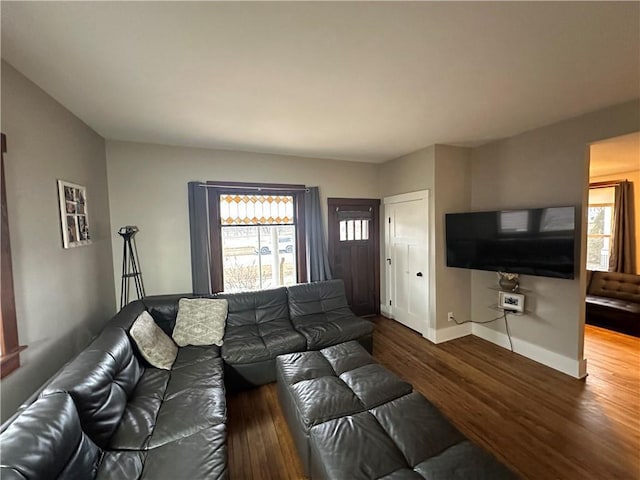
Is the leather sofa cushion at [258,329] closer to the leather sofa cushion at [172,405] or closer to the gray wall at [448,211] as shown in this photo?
the leather sofa cushion at [172,405]

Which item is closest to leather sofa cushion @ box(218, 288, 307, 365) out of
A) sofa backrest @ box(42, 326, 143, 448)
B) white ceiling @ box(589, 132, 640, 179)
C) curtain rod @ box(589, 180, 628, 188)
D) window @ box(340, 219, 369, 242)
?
sofa backrest @ box(42, 326, 143, 448)

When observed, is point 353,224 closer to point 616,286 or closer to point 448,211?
point 448,211

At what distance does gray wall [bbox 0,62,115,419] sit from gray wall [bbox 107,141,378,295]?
21.9 inches

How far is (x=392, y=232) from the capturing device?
14.3ft

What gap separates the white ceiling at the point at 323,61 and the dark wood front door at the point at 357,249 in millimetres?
1774

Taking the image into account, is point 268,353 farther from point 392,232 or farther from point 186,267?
point 392,232

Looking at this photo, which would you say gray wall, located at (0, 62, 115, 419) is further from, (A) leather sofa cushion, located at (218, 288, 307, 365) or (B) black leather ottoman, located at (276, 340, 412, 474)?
(B) black leather ottoman, located at (276, 340, 412, 474)

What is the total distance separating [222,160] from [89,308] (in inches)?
86.9

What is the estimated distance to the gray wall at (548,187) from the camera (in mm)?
2566

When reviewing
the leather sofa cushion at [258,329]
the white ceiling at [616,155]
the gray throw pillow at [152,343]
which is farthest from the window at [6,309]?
the white ceiling at [616,155]

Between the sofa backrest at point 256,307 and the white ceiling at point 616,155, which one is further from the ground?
the white ceiling at point 616,155

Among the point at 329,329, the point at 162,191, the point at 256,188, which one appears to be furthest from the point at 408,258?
the point at 162,191

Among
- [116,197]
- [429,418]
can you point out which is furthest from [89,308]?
[429,418]

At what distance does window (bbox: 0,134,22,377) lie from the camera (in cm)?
146
